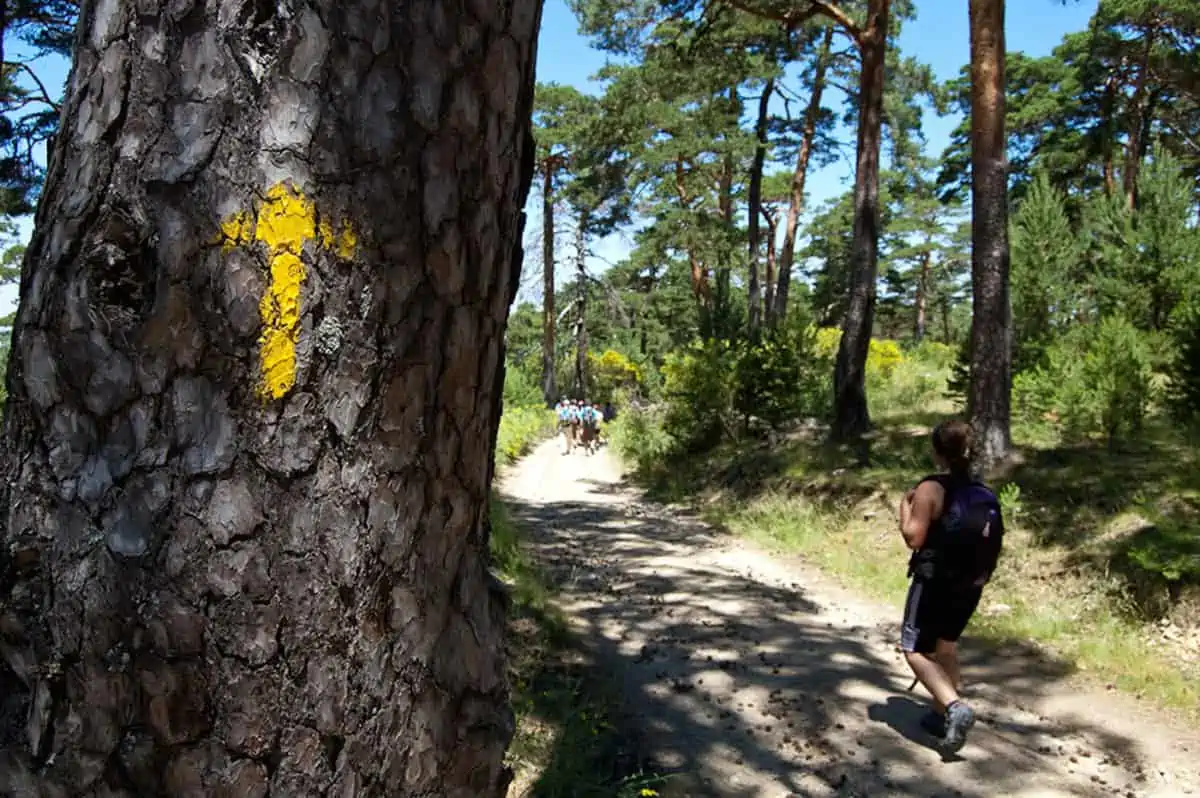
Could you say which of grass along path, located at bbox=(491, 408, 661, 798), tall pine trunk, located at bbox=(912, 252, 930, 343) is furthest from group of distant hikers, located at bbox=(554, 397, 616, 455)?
tall pine trunk, located at bbox=(912, 252, 930, 343)

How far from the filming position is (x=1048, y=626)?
6.05m

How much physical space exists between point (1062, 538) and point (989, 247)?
352cm

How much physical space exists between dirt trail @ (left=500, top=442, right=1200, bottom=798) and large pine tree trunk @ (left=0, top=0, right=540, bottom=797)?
3.14 m

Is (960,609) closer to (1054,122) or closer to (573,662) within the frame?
(573,662)

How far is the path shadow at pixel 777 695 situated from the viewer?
401 cm

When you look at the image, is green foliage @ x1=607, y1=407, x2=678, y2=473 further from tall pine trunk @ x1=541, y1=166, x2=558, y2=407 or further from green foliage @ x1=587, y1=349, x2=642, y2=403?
green foliage @ x1=587, y1=349, x2=642, y2=403

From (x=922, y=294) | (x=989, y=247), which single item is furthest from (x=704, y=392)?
(x=922, y=294)

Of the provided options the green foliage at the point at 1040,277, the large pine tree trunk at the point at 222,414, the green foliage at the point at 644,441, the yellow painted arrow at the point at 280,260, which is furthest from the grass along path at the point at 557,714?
the green foliage at the point at 1040,277

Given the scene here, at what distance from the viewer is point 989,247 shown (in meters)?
9.08

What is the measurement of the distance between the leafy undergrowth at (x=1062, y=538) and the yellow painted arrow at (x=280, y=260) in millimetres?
5730

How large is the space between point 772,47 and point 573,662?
61.0ft

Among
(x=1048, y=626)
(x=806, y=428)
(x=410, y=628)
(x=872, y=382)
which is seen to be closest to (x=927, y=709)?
(x=1048, y=626)

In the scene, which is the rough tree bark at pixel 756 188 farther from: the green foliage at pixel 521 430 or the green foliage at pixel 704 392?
the green foliage at pixel 521 430

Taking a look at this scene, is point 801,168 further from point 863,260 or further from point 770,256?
point 863,260
